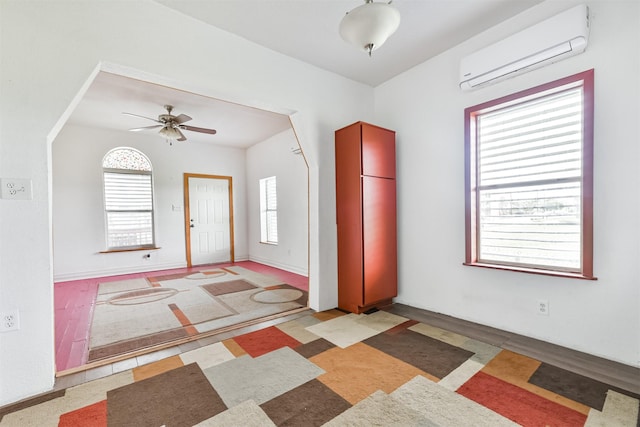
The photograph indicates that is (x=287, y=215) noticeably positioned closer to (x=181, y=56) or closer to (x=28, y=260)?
(x=181, y=56)

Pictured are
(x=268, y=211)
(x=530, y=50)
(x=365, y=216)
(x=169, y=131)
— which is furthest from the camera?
(x=268, y=211)

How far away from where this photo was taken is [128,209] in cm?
589

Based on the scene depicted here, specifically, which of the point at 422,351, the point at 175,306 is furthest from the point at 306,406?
the point at 175,306

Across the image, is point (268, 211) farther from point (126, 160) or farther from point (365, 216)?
point (365, 216)

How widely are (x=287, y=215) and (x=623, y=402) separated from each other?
16.4 ft

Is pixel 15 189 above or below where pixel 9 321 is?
above

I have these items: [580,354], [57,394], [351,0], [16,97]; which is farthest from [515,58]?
[57,394]

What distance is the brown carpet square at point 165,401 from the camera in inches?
65.0

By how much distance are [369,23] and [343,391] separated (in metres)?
2.35

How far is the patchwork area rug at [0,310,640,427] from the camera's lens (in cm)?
163

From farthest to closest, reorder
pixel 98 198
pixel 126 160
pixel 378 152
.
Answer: pixel 126 160 → pixel 98 198 → pixel 378 152

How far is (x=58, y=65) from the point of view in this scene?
1988 mm

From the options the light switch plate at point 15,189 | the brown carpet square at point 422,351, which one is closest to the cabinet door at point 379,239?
the brown carpet square at point 422,351

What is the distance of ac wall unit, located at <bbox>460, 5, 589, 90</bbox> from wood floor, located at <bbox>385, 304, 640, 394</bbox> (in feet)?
7.84
